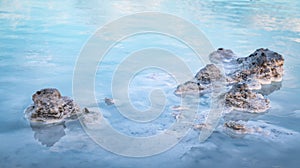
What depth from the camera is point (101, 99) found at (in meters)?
5.25

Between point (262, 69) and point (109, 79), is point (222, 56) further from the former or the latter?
point (109, 79)

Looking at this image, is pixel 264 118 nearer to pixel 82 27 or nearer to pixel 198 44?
pixel 198 44

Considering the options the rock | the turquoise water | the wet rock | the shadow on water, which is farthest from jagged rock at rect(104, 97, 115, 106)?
the rock

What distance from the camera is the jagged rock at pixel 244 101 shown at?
5.05 meters

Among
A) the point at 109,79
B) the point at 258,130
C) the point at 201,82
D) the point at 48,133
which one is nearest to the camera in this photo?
the point at 48,133

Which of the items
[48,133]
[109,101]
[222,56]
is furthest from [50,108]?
[222,56]

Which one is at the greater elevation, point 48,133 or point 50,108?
point 50,108

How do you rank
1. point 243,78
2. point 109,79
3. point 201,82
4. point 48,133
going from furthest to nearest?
point 243,78, point 109,79, point 201,82, point 48,133

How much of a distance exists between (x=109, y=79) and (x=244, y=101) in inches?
92.6

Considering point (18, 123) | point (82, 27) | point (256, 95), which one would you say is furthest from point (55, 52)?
point (256, 95)

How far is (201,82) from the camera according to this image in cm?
596

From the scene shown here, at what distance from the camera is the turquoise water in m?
3.74

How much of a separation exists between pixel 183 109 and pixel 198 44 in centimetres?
394

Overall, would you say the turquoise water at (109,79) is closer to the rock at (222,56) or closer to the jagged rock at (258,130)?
the jagged rock at (258,130)
